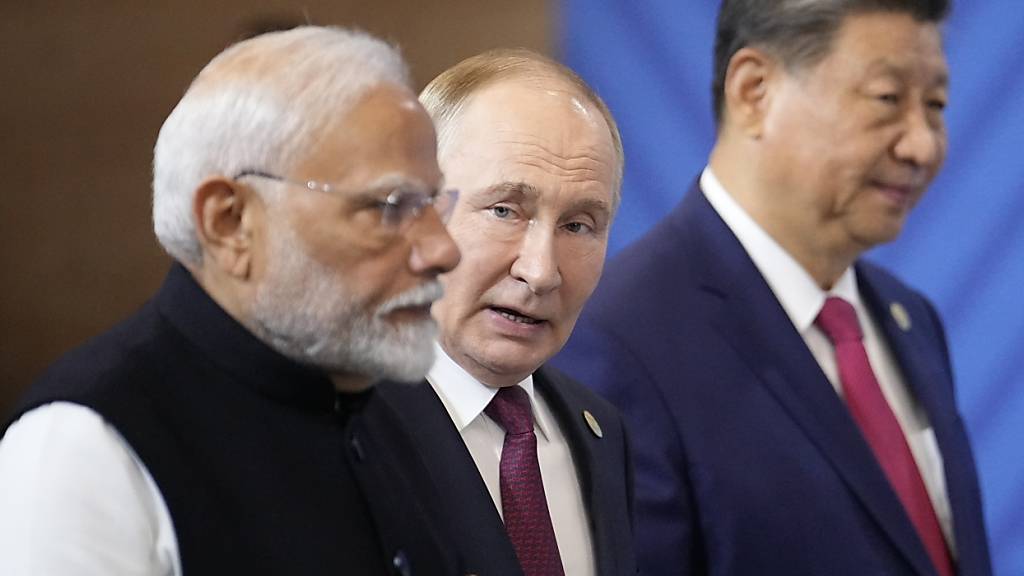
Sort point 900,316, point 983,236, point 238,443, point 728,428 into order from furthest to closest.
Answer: point 983,236 → point 900,316 → point 728,428 → point 238,443

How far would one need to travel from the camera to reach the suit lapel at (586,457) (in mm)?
2049

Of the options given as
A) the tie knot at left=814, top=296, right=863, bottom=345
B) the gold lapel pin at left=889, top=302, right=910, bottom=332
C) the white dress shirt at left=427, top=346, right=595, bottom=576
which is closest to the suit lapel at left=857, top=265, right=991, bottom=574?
the gold lapel pin at left=889, top=302, right=910, bottom=332

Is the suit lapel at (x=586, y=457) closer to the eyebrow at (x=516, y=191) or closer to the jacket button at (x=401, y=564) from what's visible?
the eyebrow at (x=516, y=191)

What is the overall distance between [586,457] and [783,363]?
62 cm

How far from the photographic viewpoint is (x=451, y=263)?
167 cm

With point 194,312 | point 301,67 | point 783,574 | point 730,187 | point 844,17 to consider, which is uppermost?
point 844,17

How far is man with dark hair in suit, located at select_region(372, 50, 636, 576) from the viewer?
201 cm

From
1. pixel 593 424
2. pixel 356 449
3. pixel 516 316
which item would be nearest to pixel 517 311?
pixel 516 316

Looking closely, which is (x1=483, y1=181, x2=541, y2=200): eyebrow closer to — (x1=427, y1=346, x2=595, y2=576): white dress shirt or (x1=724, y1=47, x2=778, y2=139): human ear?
(x1=427, y1=346, x2=595, y2=576): white dress shirt

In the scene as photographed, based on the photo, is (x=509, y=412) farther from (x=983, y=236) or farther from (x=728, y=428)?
(x=983, y=236)

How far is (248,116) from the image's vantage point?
5.21 feet

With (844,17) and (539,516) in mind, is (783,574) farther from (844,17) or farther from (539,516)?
(844,17)

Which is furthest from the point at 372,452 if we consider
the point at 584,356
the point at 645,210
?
the point at 645,210

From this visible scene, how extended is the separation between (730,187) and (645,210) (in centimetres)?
154
